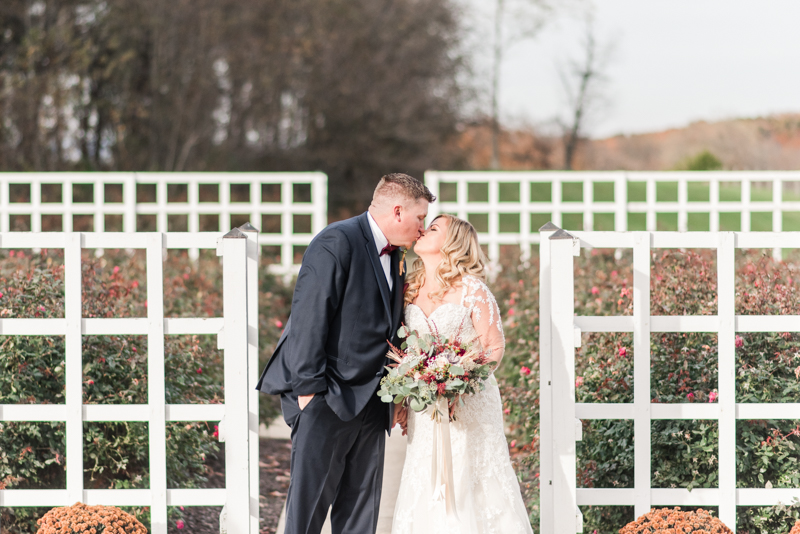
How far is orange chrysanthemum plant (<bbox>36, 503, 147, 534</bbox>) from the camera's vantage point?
267 cm

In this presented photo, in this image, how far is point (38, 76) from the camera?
14.9 meters

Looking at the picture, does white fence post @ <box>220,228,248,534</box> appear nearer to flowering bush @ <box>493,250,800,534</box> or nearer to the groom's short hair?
the groom's short hair

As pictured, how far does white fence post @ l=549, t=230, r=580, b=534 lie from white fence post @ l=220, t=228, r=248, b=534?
124 centimetres

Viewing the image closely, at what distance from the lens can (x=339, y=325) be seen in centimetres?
275

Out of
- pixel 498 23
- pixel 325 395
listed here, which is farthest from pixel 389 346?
pixel 498 23

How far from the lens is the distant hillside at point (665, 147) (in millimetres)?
27344

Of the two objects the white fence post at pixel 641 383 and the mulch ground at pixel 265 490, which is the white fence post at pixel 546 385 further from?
the mulch ground at pixel 265 490

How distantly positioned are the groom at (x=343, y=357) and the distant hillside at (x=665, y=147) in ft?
77.0

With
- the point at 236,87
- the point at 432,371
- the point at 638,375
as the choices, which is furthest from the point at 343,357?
the point at 236,87

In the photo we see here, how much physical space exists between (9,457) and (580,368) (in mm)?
2864

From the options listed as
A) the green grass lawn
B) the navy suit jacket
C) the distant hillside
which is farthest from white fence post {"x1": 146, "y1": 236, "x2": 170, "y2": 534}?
the distant hillside

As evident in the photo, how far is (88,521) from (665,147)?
33.7m

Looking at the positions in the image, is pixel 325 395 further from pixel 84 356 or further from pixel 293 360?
pixel 84 356

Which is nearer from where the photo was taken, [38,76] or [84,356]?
[84,356]
